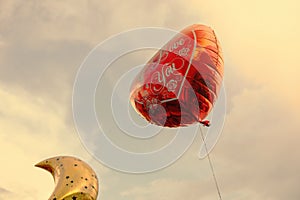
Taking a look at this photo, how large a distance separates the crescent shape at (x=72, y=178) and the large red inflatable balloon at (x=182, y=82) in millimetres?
5247

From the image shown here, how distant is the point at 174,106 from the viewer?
11609mm

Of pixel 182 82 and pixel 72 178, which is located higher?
pixel 182 82

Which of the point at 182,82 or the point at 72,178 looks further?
the point at 182,82

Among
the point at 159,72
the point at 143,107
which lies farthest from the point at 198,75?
the point at 143,107

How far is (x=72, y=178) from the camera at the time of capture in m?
6.48

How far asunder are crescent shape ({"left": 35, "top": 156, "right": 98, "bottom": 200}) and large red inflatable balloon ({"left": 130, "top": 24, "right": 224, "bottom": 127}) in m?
5.25

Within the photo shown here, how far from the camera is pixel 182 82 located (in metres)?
11.5

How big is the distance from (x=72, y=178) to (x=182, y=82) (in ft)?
19.2

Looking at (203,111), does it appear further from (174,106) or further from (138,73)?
(138,73)

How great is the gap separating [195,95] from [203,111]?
32.2 inches

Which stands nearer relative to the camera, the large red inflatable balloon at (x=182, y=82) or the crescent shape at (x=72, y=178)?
the crescent shape at (x=72, y=178)

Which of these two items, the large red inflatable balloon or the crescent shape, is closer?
the crescent shape

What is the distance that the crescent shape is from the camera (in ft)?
20.6

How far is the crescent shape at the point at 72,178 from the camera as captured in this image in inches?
248
